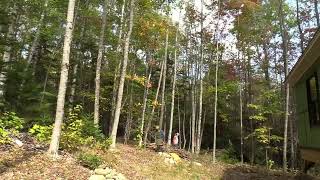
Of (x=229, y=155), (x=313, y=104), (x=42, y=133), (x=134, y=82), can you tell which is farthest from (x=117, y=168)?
(x=229, y=155)

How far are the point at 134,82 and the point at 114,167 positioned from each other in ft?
48.2

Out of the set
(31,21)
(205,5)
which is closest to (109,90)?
(31,21)

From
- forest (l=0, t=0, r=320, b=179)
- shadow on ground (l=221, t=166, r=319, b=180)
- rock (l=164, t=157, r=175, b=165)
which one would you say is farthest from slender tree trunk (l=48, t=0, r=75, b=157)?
shadow on ground (l=221, t=166, r=319, b=180)

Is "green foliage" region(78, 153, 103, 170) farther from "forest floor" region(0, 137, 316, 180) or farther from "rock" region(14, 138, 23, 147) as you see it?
"rock" region(14, 138, 23, 147)

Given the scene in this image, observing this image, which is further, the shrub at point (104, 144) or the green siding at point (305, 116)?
the shrub at point (104, 144)

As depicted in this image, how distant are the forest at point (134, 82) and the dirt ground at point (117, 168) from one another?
7 cm

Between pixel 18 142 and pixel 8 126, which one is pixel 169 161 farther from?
pixel 18 142

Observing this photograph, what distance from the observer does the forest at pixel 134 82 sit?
1288 cm

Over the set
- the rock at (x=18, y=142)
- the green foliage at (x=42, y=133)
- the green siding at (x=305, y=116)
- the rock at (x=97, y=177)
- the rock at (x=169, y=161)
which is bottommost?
the rock at (x=97, y=177)

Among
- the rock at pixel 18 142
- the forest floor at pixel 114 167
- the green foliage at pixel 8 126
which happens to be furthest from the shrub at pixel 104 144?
the rock at pixel 18 142

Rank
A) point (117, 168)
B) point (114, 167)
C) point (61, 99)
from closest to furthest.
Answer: point (61, 99) → point (114, 167) → point (117, 168)

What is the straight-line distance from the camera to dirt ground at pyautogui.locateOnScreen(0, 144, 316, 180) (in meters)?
9.33

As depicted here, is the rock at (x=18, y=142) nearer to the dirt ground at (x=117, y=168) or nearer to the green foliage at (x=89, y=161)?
the dirt ground at (x=117, y=168)

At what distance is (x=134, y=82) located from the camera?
2709cm
